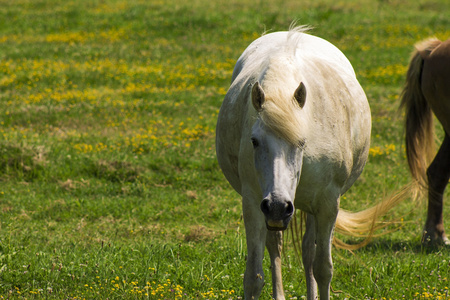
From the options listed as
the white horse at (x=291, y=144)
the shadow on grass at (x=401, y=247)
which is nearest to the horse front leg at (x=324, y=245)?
the white horse at (x=291, y=144)

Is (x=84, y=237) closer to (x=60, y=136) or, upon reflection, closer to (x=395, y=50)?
(x=60, y=136)

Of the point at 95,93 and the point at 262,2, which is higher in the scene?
the point at 262,2

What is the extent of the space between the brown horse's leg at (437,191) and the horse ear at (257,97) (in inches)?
149

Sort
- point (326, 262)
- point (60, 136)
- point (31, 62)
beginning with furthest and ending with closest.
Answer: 1. point (31, 62)
2. point (60, 136)
3. point (326, 262)

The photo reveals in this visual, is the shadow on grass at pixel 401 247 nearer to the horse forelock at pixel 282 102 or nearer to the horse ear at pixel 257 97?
the horse forelock at pixel 282 102

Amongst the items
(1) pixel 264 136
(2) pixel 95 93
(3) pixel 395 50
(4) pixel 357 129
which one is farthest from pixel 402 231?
(3) pixel 395 50

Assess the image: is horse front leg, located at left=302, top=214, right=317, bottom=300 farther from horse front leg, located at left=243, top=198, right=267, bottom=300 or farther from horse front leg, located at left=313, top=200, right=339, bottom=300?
horse front leg, located at left=243, top=198, right=267, bottom=300

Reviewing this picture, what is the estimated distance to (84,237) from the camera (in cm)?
588

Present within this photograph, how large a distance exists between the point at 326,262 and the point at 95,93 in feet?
30.0

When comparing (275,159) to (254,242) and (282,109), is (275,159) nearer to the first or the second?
(282,109)

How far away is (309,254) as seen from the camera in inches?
178

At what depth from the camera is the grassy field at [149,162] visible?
4.63 m

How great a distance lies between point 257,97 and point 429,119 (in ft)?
13.1

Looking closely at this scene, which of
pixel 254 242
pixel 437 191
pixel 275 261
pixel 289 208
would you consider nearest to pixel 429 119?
pixel 437 191
